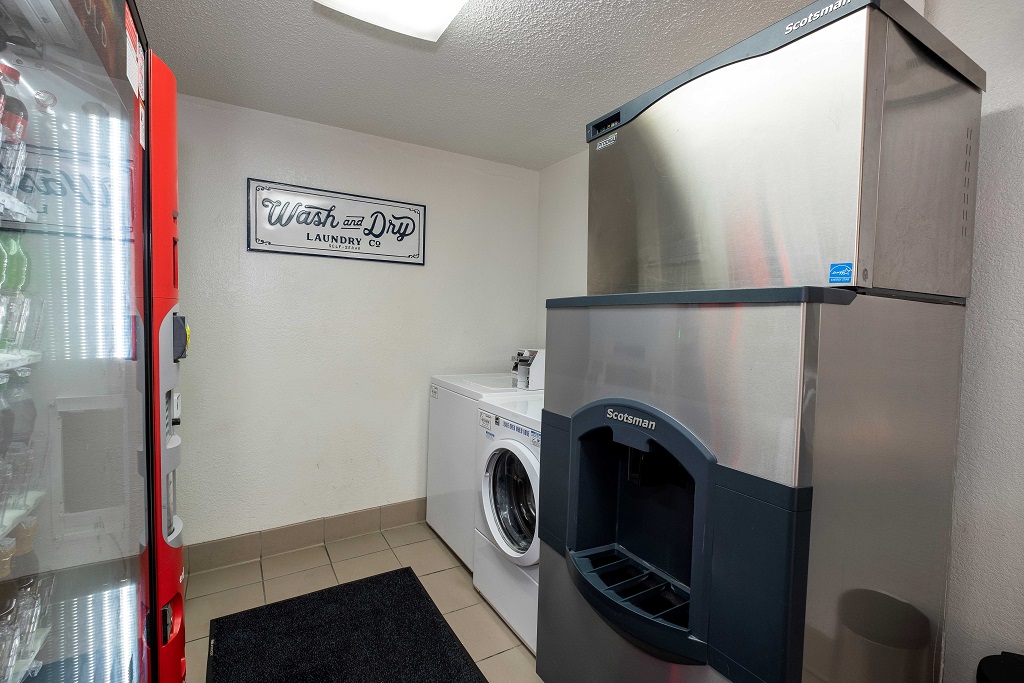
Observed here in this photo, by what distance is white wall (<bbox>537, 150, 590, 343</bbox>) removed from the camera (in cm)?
287

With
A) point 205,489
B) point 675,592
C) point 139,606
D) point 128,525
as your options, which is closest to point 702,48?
point 675,592

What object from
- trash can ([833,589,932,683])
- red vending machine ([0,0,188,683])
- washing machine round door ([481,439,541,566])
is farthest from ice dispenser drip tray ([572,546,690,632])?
red vending machine ([0,0,188,683])

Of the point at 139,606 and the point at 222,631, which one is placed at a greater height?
the point at 139,606

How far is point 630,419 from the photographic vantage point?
107 centimetres

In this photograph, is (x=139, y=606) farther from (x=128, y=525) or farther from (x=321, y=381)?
(x=321, y=381)

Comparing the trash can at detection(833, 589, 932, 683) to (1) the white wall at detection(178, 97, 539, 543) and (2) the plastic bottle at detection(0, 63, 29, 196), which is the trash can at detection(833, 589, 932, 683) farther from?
(1) the white wall at detection(178, 97, 539, 543)

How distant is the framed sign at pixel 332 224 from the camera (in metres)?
2.42

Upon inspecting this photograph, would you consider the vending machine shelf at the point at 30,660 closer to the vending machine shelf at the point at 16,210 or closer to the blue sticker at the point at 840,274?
the vending machine shelf at the point at 16,210

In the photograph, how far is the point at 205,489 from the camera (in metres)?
2.37

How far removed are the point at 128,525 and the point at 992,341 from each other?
2231mm

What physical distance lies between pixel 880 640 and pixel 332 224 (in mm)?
2753

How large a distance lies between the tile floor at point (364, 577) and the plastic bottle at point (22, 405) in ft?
4.47

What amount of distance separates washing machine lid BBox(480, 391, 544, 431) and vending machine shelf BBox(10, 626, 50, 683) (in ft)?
4.47

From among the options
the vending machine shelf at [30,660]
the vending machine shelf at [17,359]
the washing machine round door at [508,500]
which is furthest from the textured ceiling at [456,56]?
the vending machine shelf at [30,660]
